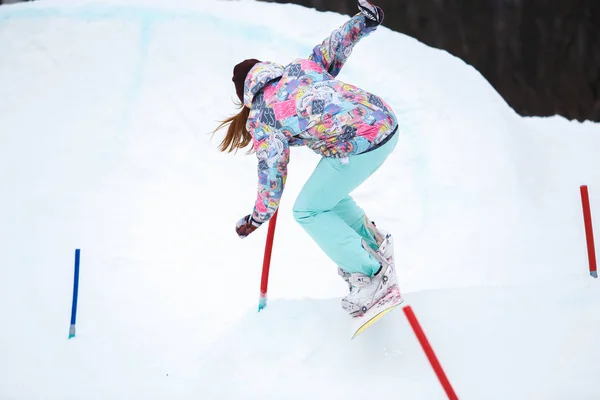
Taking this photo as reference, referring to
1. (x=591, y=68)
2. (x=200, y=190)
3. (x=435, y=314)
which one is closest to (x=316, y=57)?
(x=435, y=314)

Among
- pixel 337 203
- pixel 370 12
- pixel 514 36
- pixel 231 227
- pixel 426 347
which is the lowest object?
pixel 231 227

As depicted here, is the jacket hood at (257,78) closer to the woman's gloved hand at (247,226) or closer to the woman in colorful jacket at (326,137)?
the woman in colorful jacket at (326,137)

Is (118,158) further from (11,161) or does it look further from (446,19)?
(446,19)

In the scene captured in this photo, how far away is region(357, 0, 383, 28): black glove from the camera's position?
274cm

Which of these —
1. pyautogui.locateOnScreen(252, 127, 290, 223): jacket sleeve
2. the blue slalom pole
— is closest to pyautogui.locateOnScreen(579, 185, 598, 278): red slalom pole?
pyautogui.locateOnScreen(252, 127, 290, 223): jacket sleeve

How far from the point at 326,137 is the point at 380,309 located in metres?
0.73

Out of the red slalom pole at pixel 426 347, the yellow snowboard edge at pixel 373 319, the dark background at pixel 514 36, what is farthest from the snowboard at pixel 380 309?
the dark background at pixel 514 36

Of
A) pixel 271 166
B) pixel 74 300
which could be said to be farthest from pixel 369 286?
pixel 74 300

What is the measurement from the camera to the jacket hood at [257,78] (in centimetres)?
268

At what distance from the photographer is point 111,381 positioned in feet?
10.1

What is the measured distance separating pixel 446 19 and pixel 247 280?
2772mm

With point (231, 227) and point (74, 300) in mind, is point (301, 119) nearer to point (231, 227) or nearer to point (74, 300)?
point (74, 300)

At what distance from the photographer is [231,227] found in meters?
4.50

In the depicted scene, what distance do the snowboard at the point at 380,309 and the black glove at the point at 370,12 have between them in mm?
1062
